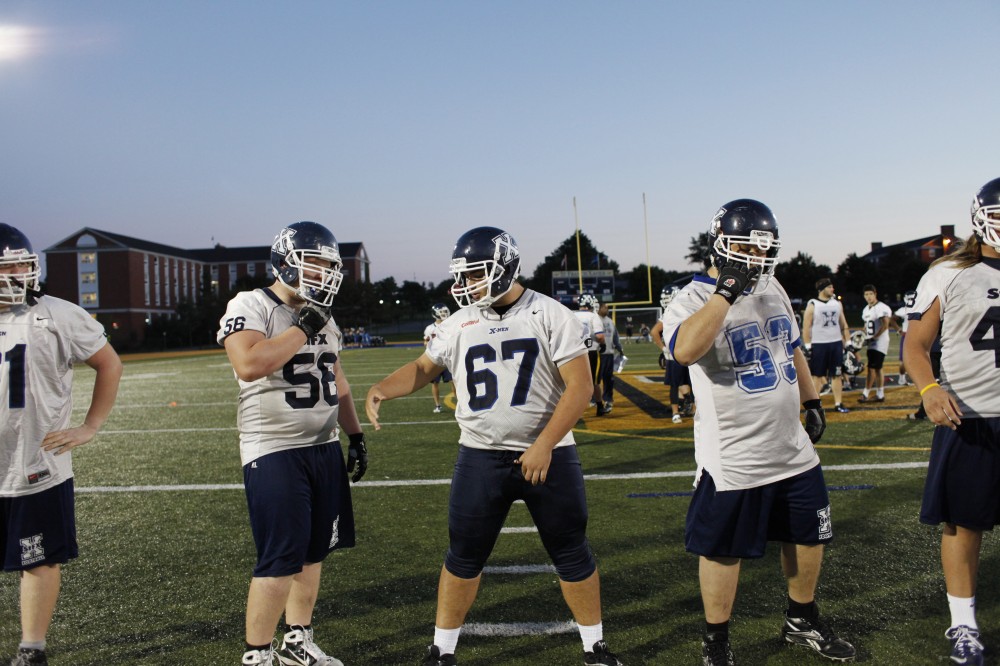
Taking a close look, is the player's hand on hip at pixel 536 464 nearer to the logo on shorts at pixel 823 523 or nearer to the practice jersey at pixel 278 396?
the practice jersey at pixel 278 396

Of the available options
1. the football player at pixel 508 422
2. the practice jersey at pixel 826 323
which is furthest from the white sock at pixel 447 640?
the practice jersey at pixel 826 323

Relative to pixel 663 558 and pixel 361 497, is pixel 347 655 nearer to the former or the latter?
pixel 663 558

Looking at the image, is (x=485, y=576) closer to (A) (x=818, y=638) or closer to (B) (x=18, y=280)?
(A) (x=818, y=638)

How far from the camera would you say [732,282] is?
2781 millimetres

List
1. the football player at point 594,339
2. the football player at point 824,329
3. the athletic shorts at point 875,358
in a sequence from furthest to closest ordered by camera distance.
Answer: the athletic shorts at point 875,358 < the football player at point 594,339 < the football player at point 824,329

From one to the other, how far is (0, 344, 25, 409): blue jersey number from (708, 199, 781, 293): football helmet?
2892mm

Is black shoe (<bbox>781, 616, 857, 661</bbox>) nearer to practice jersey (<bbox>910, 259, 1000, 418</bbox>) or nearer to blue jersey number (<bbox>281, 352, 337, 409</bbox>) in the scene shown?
practice jersey (<bbox>910, 259, 1000, 418</bbox>)

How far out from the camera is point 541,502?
2928 mm

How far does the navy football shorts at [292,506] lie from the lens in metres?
2.88

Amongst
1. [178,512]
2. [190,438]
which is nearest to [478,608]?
[178,512]

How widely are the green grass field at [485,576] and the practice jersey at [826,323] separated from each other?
7.19 ft

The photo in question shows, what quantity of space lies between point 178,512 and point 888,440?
A: 23.5ft

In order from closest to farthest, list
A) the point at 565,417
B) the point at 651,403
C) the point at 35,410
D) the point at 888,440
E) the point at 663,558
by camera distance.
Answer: the point at 565,417 → the point at 35,410 → the point at 663,558 → the point at 888,440 → the point at 651,403

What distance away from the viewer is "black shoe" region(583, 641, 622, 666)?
2977 mm
